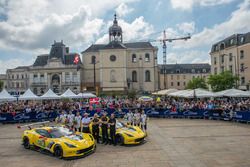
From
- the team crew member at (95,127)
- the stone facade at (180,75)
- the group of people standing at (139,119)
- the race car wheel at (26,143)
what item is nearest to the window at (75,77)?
the stone facade at (180,75)

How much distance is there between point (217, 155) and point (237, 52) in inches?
1847

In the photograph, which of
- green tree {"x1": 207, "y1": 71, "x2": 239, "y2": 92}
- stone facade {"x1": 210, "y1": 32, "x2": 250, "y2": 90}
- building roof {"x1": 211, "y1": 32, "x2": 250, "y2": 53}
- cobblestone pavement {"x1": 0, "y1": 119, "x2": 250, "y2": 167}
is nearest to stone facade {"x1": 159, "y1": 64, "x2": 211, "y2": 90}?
building roof {"x1": 211, "y1": 32, "x2": 250, "y2": 53}

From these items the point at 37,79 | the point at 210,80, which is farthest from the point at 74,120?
the point at 37,79

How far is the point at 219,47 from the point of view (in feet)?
195

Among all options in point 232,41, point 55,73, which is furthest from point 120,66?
point 232,41

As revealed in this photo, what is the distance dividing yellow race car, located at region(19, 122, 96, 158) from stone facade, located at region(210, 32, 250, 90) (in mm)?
42045

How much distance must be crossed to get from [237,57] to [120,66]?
31489 mm

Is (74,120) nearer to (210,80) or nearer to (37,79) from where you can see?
(210,80)

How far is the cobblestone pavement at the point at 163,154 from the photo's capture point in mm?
10258

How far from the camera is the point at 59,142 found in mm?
11375

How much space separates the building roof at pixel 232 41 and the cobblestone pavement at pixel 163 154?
40823mm

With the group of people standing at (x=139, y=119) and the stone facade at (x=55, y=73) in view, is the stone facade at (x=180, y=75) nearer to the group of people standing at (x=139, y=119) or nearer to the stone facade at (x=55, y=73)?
the stone facade at (x=55, y=73)

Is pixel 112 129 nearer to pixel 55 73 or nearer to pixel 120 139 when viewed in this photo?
pixel 120 139

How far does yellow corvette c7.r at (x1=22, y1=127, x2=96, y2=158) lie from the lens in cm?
1110
